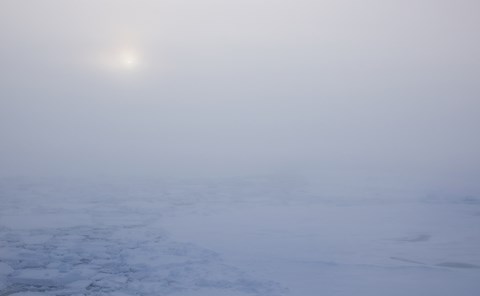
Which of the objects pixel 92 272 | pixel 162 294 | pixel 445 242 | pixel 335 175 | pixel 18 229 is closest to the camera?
pixel 162 294

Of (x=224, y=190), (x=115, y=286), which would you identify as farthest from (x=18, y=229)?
(x=224, y=190)

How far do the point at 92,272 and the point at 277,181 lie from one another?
7006 millimetres

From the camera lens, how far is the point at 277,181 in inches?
401

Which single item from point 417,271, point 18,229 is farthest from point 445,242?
Result: point 18,229

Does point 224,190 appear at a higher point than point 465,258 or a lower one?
higher

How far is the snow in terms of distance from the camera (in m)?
3.33

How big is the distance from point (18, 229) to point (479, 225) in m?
6.25

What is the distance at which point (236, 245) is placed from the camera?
174 inches

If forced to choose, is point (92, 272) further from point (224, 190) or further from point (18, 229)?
point (224, 190)

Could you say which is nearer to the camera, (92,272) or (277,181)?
(92,272)

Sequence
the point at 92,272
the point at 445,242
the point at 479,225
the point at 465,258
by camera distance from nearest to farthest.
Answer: the point at 92,272 < the point at 465,258 < the point at 445,242 < the point at 479,225

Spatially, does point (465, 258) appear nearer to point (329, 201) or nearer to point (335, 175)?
point (329, 201)

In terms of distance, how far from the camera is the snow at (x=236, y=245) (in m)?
3.33

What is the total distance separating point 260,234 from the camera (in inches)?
192
